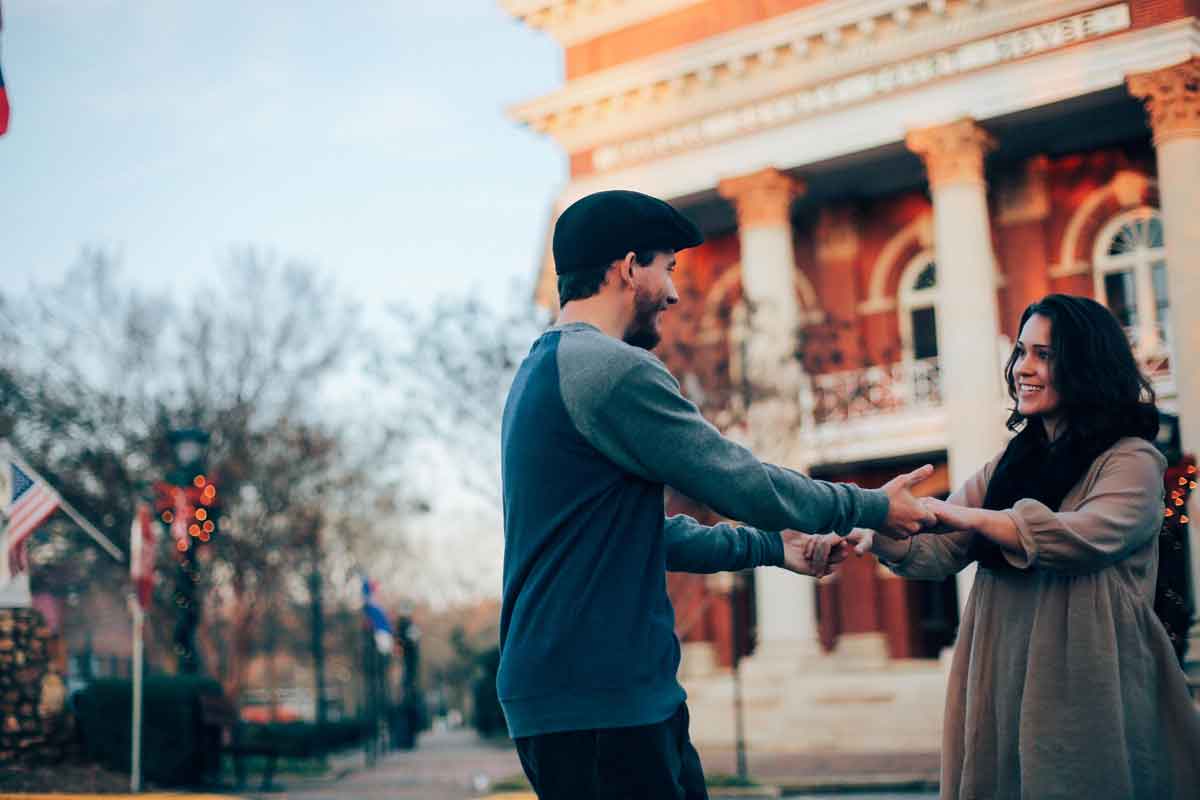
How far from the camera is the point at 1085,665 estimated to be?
11.6 feet

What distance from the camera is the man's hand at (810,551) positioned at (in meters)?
3.93

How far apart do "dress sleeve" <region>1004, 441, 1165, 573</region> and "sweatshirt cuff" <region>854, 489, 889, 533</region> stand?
0.44m

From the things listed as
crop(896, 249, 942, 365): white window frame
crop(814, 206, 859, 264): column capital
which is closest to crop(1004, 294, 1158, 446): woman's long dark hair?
crop(896, 249, 942, 365): white window frame

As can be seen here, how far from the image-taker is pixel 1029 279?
26062 mm

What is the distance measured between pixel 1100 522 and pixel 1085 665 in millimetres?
367

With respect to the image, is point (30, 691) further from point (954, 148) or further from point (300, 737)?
point (954, 148)

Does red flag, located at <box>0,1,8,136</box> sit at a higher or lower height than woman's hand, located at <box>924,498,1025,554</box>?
higher

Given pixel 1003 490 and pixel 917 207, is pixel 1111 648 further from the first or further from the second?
pixel 917 207

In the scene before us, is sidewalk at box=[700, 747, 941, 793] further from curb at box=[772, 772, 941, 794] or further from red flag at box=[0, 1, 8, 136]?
red flag at box=[0, 1, 8, 136]

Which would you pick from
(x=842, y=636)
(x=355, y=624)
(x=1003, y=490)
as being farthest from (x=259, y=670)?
(x=1003, y=490)

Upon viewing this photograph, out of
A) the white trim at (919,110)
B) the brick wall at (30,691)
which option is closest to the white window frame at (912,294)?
the white trim at (919,110)

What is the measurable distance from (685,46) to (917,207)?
5.73m

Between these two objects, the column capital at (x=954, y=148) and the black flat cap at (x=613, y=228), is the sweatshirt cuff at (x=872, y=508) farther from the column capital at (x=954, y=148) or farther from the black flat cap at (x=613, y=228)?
the column capital at (x=954, y=148)

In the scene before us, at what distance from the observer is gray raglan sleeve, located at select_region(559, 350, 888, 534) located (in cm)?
311
